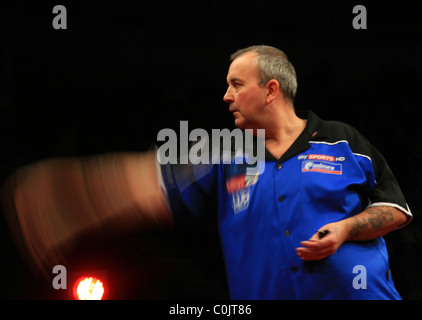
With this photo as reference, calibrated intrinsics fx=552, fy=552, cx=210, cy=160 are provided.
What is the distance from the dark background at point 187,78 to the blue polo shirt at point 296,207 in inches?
110

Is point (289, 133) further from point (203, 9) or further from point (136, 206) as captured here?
point (203, 9)

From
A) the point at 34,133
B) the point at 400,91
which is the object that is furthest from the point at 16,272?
the point at 400,91

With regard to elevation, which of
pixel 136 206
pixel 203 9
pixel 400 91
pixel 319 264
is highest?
pixel 203 9

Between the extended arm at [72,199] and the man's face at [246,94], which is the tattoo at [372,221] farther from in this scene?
the extended arm at [72,199]

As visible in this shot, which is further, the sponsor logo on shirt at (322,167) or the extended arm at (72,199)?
the sponsor logo on shirt at (322,167)

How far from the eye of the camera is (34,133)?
19.9ft

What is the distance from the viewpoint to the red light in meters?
2.86

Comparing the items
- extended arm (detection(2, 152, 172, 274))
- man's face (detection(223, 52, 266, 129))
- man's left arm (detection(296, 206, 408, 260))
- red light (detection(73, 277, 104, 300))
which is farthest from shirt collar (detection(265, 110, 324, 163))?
red light (detection(73, 277, 104, 300))

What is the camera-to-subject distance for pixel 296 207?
1.84 m

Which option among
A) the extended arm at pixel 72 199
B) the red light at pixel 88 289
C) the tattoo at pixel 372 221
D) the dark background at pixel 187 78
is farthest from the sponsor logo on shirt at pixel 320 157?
the dark background at pixel 187 78

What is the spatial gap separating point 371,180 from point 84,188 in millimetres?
979

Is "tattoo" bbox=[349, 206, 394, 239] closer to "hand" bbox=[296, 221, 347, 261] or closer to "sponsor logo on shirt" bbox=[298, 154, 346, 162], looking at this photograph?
"hand" bbox=[296, 221, 347, 261]

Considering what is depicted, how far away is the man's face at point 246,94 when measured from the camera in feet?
6.67

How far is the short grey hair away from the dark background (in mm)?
2863
